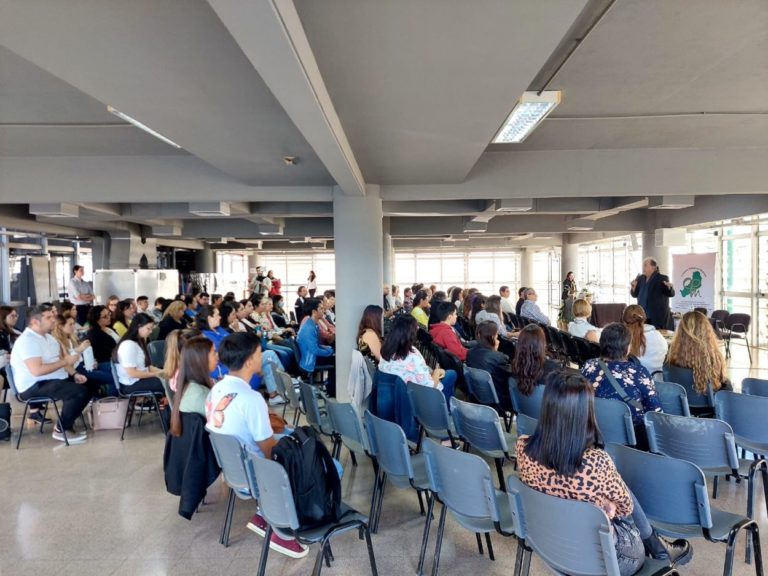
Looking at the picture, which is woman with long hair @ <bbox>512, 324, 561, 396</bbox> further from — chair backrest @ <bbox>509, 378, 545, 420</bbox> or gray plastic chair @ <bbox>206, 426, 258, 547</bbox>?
gray plastic chair @ <bbox>206, 426, 258, 547</bbox>

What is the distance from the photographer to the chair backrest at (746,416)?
130 inches

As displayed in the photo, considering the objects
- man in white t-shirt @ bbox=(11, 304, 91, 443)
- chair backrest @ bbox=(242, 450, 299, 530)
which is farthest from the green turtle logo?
man in white t-shirt @ bbox=(11, 304, 91, 443)

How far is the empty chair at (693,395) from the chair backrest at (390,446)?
2.49 m

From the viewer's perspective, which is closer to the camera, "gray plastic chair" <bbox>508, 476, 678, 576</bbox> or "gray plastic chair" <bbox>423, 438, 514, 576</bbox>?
"gray plastic chair" <bbox>508, 476, 678, 576</bbox>

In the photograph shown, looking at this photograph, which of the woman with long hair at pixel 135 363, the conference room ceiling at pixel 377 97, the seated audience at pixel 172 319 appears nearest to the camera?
the conference room ceiling at pixel 377 97

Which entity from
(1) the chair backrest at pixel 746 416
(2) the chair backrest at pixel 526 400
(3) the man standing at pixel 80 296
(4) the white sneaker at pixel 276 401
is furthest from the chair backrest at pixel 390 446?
(3) the man standing at pixel 80 296

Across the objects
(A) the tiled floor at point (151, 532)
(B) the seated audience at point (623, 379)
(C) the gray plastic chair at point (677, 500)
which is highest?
(B) the seated audience at point (623, 379)

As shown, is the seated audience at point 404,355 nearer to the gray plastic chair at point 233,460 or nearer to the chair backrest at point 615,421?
the chair backrest at point 615,421

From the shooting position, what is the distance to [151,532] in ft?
10.8

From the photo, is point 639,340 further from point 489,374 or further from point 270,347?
point 270,347

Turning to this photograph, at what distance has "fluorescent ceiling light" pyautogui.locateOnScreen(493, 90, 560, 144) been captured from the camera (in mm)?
3461

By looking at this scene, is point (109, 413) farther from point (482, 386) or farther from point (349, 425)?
point (482, 386)

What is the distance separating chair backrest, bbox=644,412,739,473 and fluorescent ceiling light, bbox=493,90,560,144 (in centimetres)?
207

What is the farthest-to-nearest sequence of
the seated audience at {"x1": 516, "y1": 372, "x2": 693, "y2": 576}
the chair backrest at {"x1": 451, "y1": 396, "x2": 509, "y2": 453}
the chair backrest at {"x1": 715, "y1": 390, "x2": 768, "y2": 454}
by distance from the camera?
the chair backrest at {"x1": 715, "y1": 390, "x2": 768, "y2": 454} < the chair backrest at {"x1": 451, "y1": 396, "x2": 509, "y2": 453} < the seated audience at {"x1": 516, "y1": 372, "x2": 693, "y2": 576}
